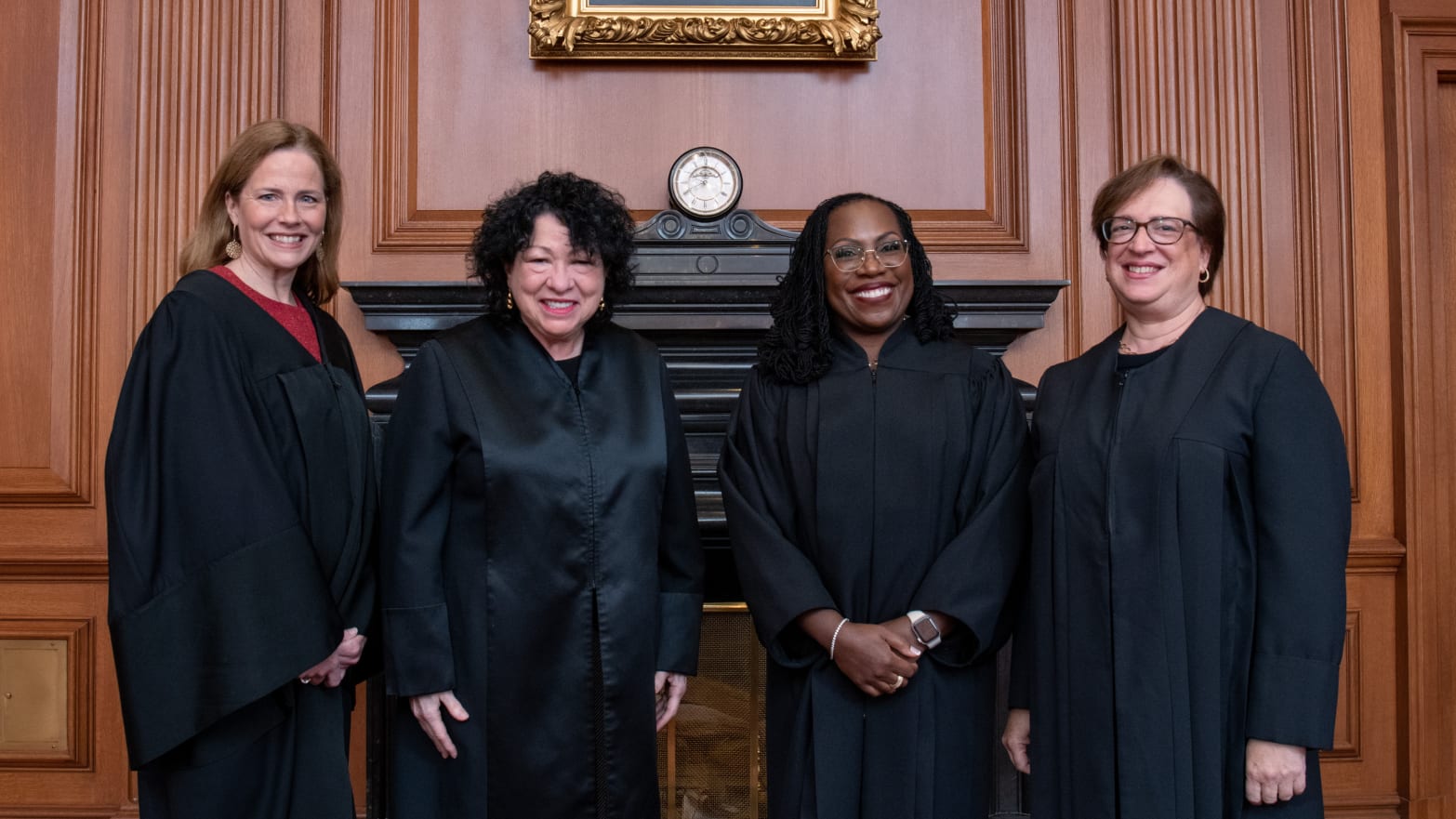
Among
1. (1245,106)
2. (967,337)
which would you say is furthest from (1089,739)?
(1245,106)

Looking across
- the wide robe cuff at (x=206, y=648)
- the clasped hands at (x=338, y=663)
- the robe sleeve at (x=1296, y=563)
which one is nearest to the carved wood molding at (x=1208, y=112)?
the robe sleeve at (x=1296, y=563)

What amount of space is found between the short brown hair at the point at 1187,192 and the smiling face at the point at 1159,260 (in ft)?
0.03

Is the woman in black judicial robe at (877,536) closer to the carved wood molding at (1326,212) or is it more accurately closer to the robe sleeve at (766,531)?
the robe sleeve at (766,531)

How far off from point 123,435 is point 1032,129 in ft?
8.86

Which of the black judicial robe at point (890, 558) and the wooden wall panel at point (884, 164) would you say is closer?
the black judicial robe at point (890, 558)

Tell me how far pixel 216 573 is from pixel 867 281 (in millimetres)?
1382

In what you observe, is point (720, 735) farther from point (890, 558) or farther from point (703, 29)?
point (703, 29)

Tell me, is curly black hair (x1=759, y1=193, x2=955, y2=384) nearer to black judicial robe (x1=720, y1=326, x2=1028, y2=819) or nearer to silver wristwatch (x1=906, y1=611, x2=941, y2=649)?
black judicial robe (x1=720, y1=326, x2=1028, y2=819)

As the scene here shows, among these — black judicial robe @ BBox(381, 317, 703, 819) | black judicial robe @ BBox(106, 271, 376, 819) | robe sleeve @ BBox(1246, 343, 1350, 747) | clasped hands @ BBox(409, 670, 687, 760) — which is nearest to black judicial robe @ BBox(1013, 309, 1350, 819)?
robe sleeve @ BBox(1246, 343, 1350, 747)

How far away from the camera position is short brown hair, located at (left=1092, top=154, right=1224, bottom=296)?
2.13 meters

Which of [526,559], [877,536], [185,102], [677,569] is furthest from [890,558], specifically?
[185,102]

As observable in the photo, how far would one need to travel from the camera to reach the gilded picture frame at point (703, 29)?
3.43 metres

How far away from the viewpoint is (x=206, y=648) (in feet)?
6.73

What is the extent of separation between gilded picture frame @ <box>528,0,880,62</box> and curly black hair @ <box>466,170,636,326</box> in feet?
4.09
